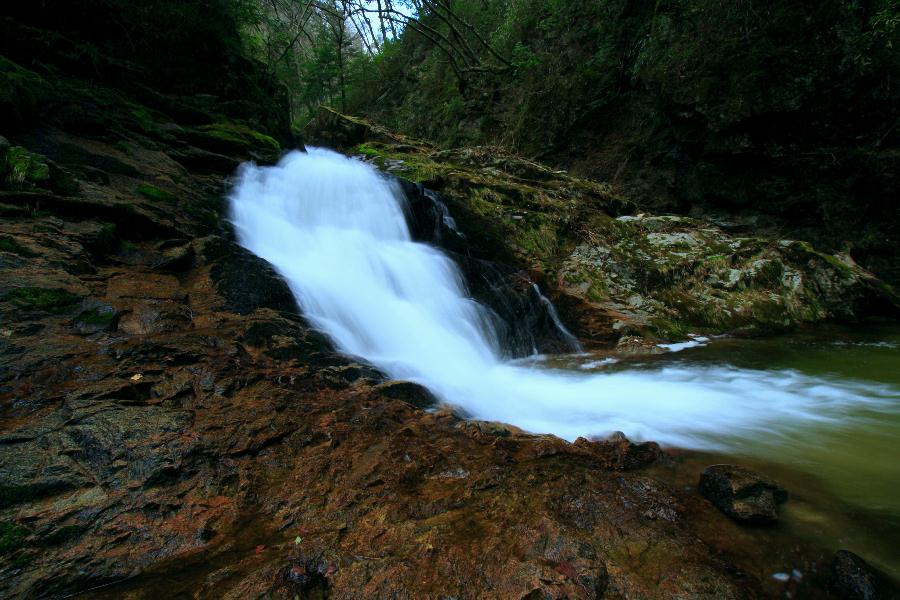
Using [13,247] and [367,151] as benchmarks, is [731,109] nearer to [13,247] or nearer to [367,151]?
[367,151]

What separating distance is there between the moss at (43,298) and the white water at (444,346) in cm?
183

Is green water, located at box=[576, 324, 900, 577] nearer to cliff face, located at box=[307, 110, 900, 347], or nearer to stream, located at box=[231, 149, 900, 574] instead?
stream, located at box=[231, 149, 900, 574]

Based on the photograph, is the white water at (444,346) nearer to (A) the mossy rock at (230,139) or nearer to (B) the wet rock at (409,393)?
(B) the wet rock at (409,393)

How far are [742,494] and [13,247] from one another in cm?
525

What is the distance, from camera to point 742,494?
80.7 inches

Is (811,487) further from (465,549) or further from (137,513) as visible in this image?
(137,513)

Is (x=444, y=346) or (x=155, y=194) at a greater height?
(x=155, y=194)

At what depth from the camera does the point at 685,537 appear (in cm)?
183

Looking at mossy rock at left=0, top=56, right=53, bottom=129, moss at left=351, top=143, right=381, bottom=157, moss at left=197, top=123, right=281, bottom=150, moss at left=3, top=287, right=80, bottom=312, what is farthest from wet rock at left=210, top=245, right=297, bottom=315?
moss at left=351, top=143, right=381, bottom=157

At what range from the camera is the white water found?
3.58 m

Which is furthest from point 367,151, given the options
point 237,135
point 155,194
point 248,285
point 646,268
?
point 248,285

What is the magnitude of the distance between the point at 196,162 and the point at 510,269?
18.5 ft

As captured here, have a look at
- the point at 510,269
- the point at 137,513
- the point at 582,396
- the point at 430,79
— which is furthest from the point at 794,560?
the point at 430,79

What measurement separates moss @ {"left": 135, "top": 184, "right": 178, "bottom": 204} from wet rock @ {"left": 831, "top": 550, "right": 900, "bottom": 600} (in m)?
6.29
